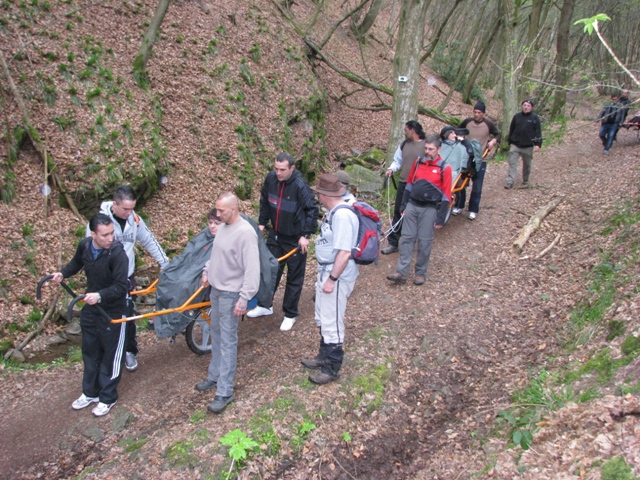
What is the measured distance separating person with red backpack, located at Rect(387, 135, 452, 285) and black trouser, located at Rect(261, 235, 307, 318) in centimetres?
164

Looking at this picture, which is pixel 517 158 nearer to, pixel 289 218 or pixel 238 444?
pixel 289 218

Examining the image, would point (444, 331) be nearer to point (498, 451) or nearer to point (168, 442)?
point (498, 451)

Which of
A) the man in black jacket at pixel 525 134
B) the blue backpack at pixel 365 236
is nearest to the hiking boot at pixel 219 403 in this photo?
the blue backpack at pixel 365 236

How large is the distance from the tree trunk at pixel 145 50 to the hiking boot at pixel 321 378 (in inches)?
346

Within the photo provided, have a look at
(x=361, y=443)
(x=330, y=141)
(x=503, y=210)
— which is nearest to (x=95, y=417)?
(x=361, y=443)

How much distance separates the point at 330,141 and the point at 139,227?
11.0 meters

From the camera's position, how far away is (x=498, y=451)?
11.7 ft

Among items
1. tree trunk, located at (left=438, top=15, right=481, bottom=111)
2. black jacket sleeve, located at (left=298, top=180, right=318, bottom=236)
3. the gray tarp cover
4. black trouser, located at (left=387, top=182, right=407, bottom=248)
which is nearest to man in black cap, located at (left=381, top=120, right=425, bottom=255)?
black trouser, located at (left=387, top=182, right=407, bottom=248)

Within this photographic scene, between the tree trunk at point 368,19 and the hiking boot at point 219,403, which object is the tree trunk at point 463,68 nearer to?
the tree trunk at point 368,19

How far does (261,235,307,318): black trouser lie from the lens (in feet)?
18.7

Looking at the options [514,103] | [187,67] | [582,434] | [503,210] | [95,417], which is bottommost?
[95,417]

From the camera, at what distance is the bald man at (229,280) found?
403cm

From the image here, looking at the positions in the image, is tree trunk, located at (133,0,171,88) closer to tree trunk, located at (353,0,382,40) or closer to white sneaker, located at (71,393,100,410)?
white sneaker, located at (71,393,100,410)

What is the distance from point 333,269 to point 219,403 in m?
1.68
